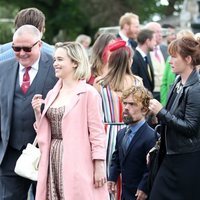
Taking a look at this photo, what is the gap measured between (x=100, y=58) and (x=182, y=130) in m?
2.85

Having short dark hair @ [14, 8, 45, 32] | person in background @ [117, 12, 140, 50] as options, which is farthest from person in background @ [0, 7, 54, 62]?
person in background @ [117, 12, 140, 50]

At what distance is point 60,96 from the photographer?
7027 millimetres

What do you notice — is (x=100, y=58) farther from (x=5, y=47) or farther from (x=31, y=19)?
(x=31, y=19)

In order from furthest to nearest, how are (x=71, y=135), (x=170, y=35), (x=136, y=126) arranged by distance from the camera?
(x=170, y=35)
(x=136, y=126)
(x=71, y=135)

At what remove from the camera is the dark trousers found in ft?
24.5

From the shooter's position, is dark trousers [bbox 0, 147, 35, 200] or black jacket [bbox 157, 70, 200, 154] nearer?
black jacket [bbox 157, 70, 200, 154]

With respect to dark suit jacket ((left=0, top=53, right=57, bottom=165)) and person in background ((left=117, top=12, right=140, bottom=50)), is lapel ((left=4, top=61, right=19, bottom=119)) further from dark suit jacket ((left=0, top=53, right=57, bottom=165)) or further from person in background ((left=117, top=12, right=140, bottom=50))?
person in background ((left=117, top=12, right=140, bottom=50))

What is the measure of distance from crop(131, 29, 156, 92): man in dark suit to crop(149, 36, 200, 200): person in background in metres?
4.24

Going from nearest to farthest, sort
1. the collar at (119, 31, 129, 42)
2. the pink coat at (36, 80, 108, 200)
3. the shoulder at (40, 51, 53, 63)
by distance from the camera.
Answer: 1. the pink coat at (36, 80, 108, 200)
2. the shoulder at (40, 51, 53, 63)
3. the collar at (119, 31, 129, 42)

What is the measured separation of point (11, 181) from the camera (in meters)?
7.49

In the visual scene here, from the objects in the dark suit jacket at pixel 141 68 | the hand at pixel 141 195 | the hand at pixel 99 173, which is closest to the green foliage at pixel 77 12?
the dark suit jacket at pixel 141 68

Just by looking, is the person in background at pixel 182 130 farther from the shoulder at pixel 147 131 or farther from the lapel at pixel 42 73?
the lapel at pixel 42 73

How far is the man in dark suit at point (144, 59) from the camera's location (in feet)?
37.3

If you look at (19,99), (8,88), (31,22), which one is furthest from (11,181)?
(31,22)
